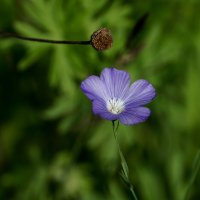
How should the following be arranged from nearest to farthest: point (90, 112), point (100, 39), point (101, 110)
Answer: point (101, 110)
point (100, 39)
point (90, 112)

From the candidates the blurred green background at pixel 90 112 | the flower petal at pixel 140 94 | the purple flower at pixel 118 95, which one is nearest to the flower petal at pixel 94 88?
the purple flower at pixel 118 95

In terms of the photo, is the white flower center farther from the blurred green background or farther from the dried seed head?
the blurred green background

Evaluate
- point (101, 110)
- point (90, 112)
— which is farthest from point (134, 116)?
point (90, 112)

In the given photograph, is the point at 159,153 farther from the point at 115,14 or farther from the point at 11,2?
the point at 11,2

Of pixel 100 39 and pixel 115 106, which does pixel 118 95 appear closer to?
pixel 115 106

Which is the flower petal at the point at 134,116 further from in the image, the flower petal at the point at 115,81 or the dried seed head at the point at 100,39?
the dried seed head at the point at 100,39

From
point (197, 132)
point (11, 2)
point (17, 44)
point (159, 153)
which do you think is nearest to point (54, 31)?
point (17, 44)
